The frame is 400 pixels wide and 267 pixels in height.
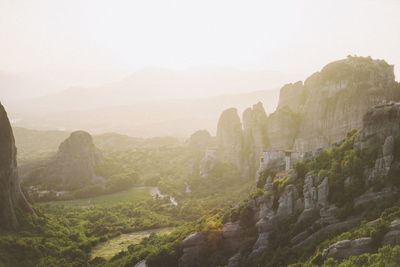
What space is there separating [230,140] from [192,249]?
190 ft

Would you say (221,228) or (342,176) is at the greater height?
(342,176)

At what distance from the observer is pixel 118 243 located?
50562 millimetres

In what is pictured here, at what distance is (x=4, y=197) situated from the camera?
4284cm

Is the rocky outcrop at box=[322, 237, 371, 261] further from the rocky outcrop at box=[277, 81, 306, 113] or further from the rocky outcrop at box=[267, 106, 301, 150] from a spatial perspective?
the rocky outcrop at box=[277, 81, 306, 113]

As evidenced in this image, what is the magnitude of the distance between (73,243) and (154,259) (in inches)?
771

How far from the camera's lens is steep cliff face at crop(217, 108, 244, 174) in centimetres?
8306

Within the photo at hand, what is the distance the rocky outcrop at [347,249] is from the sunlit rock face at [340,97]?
37.9 meters

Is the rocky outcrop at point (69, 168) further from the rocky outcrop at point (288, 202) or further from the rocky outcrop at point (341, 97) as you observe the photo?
the rocky outcrop at point (288, 202)

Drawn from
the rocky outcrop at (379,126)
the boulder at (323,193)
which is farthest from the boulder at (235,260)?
the rocky outcrop at (379,126)

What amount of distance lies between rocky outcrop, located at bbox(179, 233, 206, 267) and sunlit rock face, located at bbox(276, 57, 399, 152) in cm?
3445

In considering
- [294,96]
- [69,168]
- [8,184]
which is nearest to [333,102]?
[294,96]

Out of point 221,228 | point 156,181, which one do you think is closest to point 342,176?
point 221,228

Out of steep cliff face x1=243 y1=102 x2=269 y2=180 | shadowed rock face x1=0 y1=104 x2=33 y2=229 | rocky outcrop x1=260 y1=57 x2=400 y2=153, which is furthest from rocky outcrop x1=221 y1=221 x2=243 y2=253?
steep cliff face x1=243 y1=102 x2=269 y2=180

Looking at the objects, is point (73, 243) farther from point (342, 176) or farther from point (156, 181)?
point (156, 181)
